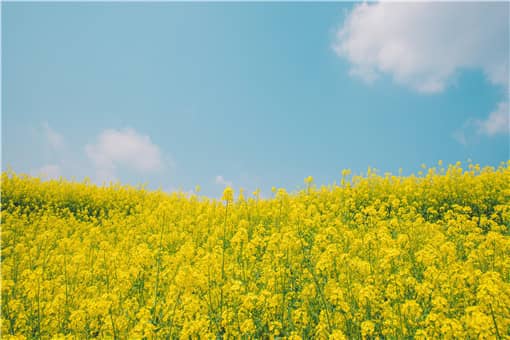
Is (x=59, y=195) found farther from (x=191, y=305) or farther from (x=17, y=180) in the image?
(x=191, y=305)

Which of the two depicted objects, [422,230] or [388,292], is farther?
[422,230]

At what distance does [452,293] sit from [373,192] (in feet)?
26.8

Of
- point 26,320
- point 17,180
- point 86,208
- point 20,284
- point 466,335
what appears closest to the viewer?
point 466,335

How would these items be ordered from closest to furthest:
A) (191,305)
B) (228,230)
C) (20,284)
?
(191,305) → (20,284) → (228,230)

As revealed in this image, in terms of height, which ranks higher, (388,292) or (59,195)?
(59,195)

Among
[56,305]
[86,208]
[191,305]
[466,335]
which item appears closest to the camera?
[466,335]

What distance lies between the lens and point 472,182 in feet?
36.1

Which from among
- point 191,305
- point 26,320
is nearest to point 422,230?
point 191,305

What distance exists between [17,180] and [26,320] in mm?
14131

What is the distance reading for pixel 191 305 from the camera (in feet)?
12.0

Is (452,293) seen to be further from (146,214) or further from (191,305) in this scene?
(146,214)

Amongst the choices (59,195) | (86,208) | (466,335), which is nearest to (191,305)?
(466,335)

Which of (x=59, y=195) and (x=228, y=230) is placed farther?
(x=59, y=195)

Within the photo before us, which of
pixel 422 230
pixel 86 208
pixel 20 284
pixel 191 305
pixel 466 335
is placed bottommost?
pixel 466 335
